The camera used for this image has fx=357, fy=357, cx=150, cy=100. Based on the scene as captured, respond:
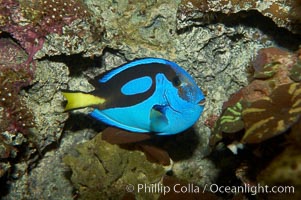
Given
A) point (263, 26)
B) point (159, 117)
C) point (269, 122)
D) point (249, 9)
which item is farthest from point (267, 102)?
point (263, 26)

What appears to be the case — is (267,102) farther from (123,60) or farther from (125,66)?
(123,60)

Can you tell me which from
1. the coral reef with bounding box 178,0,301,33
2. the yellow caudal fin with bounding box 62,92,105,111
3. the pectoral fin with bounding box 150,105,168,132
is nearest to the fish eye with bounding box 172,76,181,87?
the pectoral fin with bounding box 150,105,168,132

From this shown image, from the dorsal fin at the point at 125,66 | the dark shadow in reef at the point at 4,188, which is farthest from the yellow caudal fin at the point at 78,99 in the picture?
the dark shadow in reef at the point at 4,188

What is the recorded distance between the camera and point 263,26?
12.3 feet

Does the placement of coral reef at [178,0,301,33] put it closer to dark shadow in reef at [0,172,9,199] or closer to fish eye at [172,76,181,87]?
fish eye at [172,76,181,87]

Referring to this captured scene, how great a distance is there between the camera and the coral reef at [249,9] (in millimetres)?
Result: 3330

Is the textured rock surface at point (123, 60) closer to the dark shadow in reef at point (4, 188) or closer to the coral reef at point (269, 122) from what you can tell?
the dark shadow in reef at point (4, 188)

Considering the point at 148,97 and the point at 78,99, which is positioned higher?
the point at 148,97

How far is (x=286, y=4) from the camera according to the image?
3334 millimetres

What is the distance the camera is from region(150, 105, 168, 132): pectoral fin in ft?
9.63

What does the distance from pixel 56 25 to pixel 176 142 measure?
1.88 meters

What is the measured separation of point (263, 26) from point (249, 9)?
42 centimetres

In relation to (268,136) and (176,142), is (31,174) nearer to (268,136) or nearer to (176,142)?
(176,142)

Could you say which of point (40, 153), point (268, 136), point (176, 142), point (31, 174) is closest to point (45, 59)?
point (40, 153)
